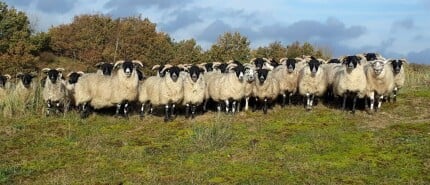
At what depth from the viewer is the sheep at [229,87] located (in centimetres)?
1834

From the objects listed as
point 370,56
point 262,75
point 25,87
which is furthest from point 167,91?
point 370,56

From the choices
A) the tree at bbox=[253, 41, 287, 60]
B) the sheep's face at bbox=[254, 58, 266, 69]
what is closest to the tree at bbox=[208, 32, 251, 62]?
the tree at bbox=[253, 41, 287, 60]

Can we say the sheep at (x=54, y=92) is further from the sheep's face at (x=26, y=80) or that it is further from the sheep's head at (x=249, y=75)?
the sheep's head at (x=249, y=75)

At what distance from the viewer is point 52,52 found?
46875 millimetres

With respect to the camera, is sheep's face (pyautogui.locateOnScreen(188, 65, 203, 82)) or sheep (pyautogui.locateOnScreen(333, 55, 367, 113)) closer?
sheep (pyautogui.locateOnScreen(333, 55, 367, 113))

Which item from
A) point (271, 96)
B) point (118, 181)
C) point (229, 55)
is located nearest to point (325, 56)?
point (229, 55)

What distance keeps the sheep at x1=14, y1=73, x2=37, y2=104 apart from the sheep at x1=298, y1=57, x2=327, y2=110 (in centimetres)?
948

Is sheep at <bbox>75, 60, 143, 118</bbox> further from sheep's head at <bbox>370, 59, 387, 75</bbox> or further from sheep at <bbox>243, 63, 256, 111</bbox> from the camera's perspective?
sheep's head at <bbox>370, 59, 387, 75</bbox>

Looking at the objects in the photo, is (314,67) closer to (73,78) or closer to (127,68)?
(127,68)

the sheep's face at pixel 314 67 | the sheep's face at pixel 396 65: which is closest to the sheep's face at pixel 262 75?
the sheep's face at pixel 314 67

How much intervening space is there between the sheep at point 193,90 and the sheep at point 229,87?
2.24 feet

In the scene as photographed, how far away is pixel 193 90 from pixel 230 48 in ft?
76.9

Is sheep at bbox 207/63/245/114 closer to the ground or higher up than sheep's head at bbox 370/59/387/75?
closer to the ground

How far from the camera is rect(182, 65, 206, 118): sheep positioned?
59.0 feet
